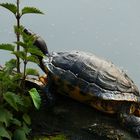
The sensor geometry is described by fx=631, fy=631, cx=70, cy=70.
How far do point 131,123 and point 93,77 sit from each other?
59 centimetres

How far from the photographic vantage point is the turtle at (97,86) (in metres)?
6.18

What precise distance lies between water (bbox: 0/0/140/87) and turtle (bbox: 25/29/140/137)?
42.4m

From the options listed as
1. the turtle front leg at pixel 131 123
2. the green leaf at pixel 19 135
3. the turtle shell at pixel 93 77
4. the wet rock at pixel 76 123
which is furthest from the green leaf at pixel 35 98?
the turtle front leg at pixel 131 123

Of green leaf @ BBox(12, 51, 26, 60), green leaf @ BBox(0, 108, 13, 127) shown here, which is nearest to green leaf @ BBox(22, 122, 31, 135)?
green leaf @ BBox(0, 108, 13, 127)

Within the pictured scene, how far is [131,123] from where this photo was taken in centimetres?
613

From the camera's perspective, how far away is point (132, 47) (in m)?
71.8

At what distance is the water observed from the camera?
58.8 m

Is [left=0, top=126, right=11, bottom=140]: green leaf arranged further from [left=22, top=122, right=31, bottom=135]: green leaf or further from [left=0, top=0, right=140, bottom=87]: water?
[left=0, top=0, right=140, bottom=87]: water

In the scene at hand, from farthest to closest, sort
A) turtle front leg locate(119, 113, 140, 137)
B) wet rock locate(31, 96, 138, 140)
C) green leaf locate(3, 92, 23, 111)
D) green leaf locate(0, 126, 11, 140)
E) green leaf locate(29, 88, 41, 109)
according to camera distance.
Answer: turtle front leg locate(119, 113, 140, 137)
wet rock locate(31, 96, 138, 140)
green leaf locate(29, 88, 41, 109)
green leaf locate(3, 92, 23, 111)
green leaf locate(0, 126, 11, 140)

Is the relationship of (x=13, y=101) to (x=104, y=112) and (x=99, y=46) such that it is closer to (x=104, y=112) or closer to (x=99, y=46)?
(x=104, y=112)

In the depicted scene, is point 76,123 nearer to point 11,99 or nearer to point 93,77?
point 93,77

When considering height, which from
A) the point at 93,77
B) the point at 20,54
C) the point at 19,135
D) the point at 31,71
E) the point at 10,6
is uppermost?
the point at 10,6

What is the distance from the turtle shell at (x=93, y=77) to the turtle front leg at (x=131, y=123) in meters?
0.18

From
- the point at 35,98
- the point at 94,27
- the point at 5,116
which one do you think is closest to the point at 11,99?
the point at 5,116
